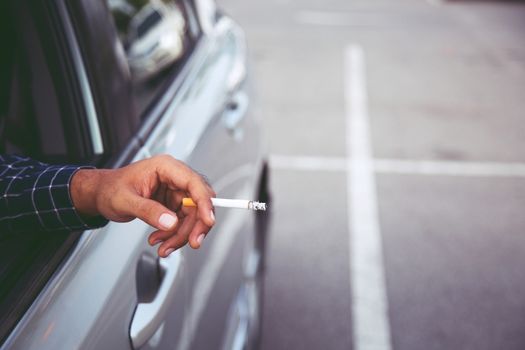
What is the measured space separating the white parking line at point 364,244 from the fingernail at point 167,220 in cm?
195

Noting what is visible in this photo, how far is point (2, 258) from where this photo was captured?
3.88 feet

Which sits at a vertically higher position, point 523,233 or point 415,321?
point 415,321

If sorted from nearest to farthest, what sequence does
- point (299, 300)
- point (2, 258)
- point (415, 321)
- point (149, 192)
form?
point (149, 192) → point (2, 258) → point (415, 321) → point (299, 300)

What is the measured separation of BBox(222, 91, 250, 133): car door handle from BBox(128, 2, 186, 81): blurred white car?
283mm

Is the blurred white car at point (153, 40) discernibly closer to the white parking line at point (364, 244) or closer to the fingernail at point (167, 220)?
the fingernail at point (167, 220)

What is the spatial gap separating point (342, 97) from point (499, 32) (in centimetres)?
428

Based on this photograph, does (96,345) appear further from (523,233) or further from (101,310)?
(523,233)

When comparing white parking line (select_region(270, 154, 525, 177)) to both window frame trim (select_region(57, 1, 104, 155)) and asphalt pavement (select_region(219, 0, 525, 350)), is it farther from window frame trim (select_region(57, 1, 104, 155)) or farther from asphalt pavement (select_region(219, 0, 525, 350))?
window frame trim (select_region(57, 1, 104, 155))

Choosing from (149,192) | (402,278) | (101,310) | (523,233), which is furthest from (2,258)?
(523,233)

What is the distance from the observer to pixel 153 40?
2.23 metres

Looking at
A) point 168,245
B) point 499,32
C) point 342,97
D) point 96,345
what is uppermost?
point 168,245

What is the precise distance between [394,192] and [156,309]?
121 inches

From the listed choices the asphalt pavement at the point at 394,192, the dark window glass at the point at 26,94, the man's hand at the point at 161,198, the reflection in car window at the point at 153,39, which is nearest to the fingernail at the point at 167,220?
the man's hand at the point at 161,198

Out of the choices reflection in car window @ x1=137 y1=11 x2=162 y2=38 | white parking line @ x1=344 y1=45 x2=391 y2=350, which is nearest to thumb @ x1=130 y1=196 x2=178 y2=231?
reflection in car window @ x1=137 y1=11 x2=162 y2=38
